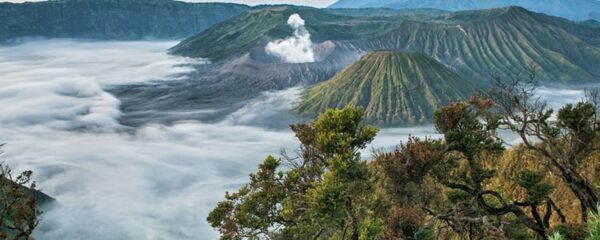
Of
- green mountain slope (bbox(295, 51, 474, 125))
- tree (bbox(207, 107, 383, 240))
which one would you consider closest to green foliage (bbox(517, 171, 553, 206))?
tree (bbox(207, 107, 383, 240))

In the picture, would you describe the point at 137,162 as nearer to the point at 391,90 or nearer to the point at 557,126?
the point at 391,90

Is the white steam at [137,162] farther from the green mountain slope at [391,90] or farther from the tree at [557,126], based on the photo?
the tree at [557,126]

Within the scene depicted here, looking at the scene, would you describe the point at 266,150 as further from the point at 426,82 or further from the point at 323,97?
the point at 426,82

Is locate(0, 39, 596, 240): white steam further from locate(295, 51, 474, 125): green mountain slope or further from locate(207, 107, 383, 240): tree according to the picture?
locate(207, 107, 383, 240): tree

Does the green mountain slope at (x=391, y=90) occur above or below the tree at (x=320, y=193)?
above

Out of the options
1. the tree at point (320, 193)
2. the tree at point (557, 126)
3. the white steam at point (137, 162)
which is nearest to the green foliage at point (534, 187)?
the tree at point (557, 126)
